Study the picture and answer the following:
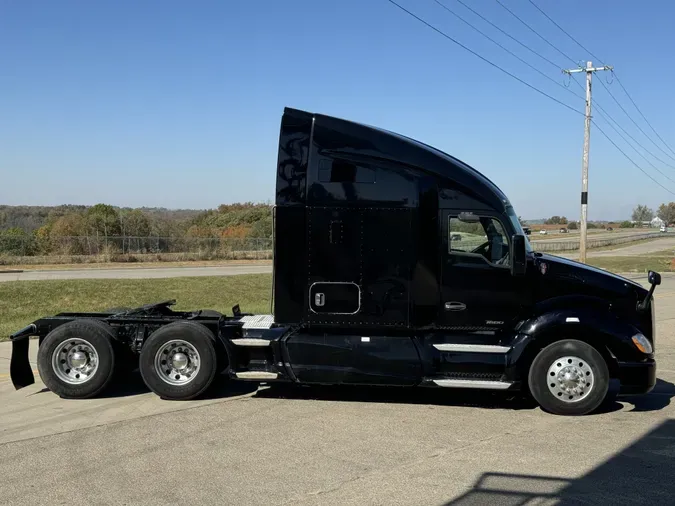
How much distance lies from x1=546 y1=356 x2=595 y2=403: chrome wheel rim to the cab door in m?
0.70

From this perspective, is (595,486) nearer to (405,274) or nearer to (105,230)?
(405,274)

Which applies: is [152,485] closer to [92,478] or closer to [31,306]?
[92,478]

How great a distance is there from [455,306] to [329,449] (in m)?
2.33

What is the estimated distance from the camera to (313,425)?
253 inches

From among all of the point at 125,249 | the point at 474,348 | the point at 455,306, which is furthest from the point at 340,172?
the point at 125,249

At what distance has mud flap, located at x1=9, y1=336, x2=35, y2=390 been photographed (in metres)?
7.56

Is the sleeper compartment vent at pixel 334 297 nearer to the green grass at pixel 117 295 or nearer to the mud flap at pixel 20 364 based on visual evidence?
the mud flap at pixel 20 364

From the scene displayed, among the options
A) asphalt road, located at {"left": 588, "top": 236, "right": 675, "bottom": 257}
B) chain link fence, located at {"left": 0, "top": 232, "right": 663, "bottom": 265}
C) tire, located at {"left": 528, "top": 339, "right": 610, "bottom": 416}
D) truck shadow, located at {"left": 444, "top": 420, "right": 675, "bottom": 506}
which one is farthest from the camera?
asphalt road, located at {"left": 588, "top": 236, "right": 675, "bottom": 257}

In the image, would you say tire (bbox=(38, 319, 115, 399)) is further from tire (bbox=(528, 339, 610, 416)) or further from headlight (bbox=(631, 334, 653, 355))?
headlight (bbox=(631, 334, 653, 355))

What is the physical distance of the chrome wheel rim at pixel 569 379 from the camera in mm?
6809

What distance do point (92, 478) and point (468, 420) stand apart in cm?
382

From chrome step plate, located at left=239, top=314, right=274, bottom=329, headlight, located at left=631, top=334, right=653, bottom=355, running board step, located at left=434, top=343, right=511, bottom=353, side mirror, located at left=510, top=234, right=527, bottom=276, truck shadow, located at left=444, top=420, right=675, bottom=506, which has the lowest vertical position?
truck shadow, located at left=444, top=420, right=675, bottom=506

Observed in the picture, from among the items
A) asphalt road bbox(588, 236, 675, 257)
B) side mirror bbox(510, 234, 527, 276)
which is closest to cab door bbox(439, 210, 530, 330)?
side mirror bbox(510, 234, 527, 276)

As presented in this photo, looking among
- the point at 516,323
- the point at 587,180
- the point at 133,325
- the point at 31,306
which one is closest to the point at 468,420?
the point at 516,323
